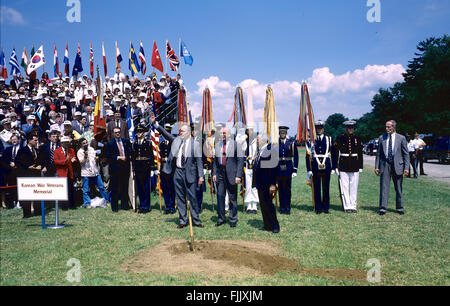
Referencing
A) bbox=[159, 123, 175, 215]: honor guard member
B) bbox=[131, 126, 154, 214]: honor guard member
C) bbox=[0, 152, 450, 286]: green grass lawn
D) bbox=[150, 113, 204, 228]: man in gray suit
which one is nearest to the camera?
bbox=[0, 152, 450, 286]: green grass lawn

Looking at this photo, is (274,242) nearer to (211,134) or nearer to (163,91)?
(211,134)

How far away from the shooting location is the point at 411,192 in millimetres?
12953

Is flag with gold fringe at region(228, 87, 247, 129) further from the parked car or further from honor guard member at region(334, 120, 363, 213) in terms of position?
the parked car

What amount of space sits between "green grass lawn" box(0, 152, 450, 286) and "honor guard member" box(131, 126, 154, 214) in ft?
1.88

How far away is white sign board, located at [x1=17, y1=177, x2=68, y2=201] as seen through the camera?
320 inches

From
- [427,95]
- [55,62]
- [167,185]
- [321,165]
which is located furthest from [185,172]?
[427,95]

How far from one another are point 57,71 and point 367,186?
1912 cm

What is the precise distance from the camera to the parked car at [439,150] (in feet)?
85.4

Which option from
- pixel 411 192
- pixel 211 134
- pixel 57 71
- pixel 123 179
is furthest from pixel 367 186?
pixel 57 71

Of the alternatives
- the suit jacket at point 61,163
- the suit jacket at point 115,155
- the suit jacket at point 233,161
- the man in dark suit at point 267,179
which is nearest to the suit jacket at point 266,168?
the man in dark suit at point 267,179

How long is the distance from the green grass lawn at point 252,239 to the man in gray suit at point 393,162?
654mm

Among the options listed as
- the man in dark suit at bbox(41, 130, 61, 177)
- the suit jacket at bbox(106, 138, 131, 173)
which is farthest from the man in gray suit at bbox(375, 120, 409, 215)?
the man in dark suit at bbox(41, 130, 61, 177)

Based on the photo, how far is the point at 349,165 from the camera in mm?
9891

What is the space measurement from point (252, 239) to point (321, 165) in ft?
13.1
